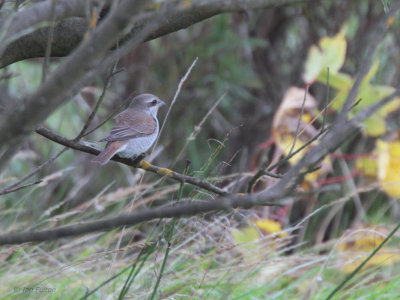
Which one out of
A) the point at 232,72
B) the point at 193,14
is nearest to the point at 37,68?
the point at 232,72

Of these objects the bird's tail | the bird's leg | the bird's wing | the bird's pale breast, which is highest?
the bird's leg

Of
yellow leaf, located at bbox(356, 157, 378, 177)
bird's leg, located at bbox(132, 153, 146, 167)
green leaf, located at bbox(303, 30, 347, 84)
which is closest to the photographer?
bird's leg, located at bbox(132, 153, 146, 167)

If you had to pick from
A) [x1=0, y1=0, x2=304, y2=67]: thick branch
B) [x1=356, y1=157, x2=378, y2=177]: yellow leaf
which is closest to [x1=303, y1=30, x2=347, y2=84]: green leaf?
[x1=356, y1=157, x2=378, y2=177]: yellow leaf

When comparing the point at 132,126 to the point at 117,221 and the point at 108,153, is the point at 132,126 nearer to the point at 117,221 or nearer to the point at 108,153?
the point at 108,153

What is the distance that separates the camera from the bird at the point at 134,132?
3.10m

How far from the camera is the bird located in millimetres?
3104

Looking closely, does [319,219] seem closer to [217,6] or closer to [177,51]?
[177,51]

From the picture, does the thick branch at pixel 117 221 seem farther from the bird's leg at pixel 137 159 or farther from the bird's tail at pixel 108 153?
the bird's tail at pixel 108 153

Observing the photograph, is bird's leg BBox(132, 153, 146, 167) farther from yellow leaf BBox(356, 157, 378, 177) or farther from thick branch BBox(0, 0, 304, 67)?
yellow leaf BBox(356, 157, 378, 177)

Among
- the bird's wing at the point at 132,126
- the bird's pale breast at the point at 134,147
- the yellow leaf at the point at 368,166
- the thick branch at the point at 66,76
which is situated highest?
the thick branch at the point at 66,76

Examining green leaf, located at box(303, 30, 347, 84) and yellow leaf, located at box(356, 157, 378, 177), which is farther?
yellow leaf, located at box(356, 157, 378, 177)

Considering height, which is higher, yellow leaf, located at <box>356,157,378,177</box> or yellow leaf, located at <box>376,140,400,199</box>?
yellow leaf, located at <box>376,140,400,199</box>

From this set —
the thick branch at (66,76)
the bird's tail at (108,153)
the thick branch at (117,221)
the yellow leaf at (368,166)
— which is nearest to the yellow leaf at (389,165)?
the yellow leaf at (368,166)

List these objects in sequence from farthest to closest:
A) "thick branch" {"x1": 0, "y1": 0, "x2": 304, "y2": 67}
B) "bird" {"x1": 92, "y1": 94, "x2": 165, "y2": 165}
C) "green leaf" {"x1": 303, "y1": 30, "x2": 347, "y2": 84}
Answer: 1. "green leaf" {"x1": 303, "y1": 30, "x2": 347, "y2": 84}
2. "bird" {"x1": 92, "y1": 94, "x2": 165, "y2": 165}
3. "thick branch" {"x1": 0, "y1": 0, "x2": 304, "y2": 67}
